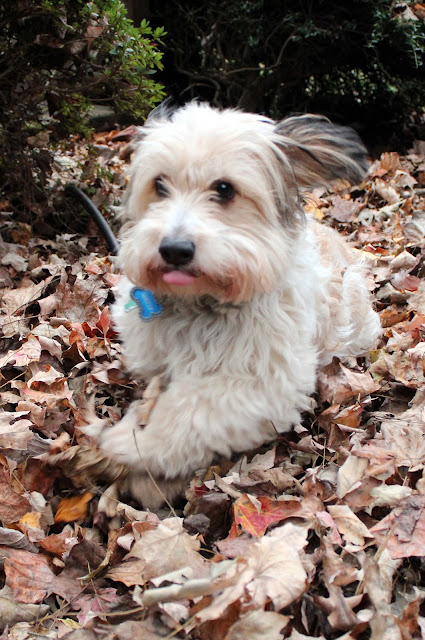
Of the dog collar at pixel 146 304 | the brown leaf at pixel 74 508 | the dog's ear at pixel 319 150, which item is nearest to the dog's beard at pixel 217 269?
the dog collar at pixel 146 304

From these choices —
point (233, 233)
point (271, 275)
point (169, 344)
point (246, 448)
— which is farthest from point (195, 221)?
point (246, 448)

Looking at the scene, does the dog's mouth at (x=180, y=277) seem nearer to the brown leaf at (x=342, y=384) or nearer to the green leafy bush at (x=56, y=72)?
the brown leaf at (x=342, y=384)

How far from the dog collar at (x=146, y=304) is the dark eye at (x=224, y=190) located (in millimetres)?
544

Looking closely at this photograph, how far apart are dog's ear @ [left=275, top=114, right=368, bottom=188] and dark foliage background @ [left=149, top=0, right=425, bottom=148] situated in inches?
201

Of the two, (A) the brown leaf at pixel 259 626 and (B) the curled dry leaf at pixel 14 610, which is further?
(B) the curled dry leaf at pixel 14 610

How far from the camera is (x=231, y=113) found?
8.85ft

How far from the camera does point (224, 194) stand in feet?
8.25

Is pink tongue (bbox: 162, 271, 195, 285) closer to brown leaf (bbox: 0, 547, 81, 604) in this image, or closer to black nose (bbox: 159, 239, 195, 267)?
black nose (bbox: 159, 239, 195, 267)

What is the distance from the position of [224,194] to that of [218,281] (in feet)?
1.33

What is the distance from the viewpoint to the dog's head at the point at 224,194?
2328 millimetres

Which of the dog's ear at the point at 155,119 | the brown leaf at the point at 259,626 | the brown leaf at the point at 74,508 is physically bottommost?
the brown leaf at the point at 74,508

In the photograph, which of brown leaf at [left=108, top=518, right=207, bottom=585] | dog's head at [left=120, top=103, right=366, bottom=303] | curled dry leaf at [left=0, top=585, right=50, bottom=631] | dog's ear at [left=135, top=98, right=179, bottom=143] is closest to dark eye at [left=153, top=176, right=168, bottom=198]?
dog's head at [left=120, top=103, right=366, bottom=303]

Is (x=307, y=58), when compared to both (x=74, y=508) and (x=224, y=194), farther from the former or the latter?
(x=74, y=508)

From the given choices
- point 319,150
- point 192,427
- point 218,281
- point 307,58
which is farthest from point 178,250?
point 307,58
